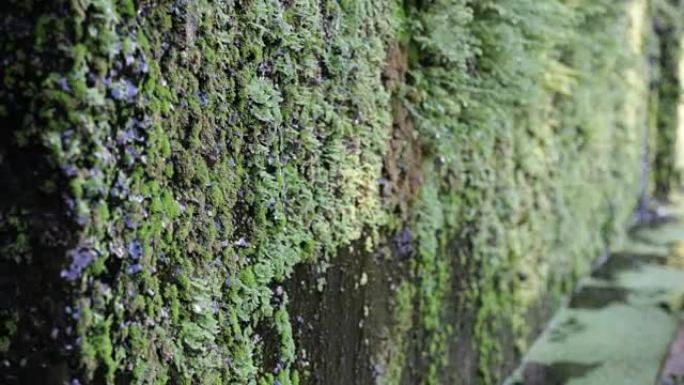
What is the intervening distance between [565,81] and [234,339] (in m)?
4.34

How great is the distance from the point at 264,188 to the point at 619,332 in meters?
4.60

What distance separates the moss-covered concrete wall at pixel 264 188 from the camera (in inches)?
69.0

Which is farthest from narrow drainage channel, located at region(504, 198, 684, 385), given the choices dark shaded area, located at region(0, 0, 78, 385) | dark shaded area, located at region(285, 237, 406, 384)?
dark shaded area, located at region(0, 0, 78, 385)

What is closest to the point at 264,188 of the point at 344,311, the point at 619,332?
the point at 344,311

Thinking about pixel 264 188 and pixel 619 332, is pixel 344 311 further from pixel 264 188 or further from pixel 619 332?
pixel 619 332

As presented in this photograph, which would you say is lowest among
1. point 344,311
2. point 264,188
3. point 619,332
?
point 619,332

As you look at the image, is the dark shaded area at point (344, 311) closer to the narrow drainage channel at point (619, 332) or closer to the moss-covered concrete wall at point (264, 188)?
the moss-covered concrete wall at point (264, 188)

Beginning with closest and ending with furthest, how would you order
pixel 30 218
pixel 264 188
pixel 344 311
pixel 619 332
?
pixel 30 218
pixel 264 188
pixel 344 311
pixel 619 332

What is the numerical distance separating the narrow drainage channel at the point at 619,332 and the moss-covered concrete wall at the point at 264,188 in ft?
1.60

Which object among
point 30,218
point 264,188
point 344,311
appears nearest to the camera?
point 30,218

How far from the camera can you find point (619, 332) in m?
6.50

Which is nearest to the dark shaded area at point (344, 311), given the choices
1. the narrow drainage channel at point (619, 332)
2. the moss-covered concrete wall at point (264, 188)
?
the moss-covered concrete wall at point (264, 188)

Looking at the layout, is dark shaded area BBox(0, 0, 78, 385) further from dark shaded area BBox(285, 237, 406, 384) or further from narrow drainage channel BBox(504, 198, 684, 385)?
narrow drainage channel BBox(504, 198, 684, 385)

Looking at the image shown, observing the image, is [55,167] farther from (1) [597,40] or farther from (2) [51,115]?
(1) [597,40]
